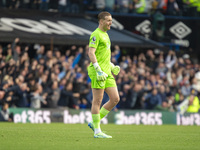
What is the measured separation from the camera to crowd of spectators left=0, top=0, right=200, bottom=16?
25.1m

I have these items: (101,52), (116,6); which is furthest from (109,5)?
(101,52)

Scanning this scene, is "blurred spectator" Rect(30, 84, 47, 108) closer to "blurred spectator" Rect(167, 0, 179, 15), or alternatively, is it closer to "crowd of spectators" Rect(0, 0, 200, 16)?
"crowd of spectators" Rect(0, 0, 200, 16)

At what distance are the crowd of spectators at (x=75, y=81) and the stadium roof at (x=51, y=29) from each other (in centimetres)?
57

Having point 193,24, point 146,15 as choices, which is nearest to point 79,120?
point 146,15

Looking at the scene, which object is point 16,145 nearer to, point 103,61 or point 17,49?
point 103,61

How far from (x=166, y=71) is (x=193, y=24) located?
5.64 meters

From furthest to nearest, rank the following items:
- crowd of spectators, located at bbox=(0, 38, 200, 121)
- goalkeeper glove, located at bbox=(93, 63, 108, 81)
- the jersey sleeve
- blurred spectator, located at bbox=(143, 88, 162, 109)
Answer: blurred spectator, located at bbox=(143, 88, 162, 109)
crowd of spectators, located at bbox=(0, 38, 200, 121)
the jersey sleeve
goalkeeper glove, located at bbox=(93, 63, 108, 81)

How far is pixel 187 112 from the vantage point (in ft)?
75.6

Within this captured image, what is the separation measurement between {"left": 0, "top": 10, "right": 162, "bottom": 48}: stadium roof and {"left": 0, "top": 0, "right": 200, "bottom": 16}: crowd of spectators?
1.55 ft

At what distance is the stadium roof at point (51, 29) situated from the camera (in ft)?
74.2

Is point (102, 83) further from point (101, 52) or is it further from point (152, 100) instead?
point (152, 100)

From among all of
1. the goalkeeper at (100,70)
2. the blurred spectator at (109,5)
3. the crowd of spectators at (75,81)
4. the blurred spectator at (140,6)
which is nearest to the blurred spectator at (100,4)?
the blurred spectator at (109,5)

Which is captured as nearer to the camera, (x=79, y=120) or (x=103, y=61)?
(x=103, y=61)

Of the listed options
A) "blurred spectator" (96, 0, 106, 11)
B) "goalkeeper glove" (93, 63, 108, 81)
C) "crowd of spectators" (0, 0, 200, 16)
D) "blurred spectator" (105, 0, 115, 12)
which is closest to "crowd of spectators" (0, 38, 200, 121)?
"crowd of spectators" (0, 0, 200, 16)
